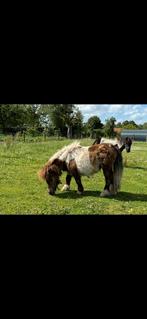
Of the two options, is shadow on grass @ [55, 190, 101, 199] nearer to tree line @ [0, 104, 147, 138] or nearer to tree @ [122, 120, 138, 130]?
tree line @ [0, 104, 147, 138]

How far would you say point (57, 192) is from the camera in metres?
4.18

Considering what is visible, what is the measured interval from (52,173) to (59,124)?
459 mm

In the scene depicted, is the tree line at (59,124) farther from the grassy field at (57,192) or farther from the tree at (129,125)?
the grassy field at (57,192)

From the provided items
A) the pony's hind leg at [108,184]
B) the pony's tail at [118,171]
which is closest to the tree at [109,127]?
the pony's tail at [118,171]

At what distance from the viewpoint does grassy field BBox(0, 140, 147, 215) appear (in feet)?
12.8

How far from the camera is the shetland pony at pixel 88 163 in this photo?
420 cm

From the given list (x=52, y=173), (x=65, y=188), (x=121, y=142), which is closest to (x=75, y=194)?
(x=65, y=188)

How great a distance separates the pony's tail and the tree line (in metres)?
0.23

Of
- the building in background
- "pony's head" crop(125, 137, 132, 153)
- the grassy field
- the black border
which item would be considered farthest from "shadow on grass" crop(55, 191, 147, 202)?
the building in background

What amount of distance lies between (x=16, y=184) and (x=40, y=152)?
363mm
